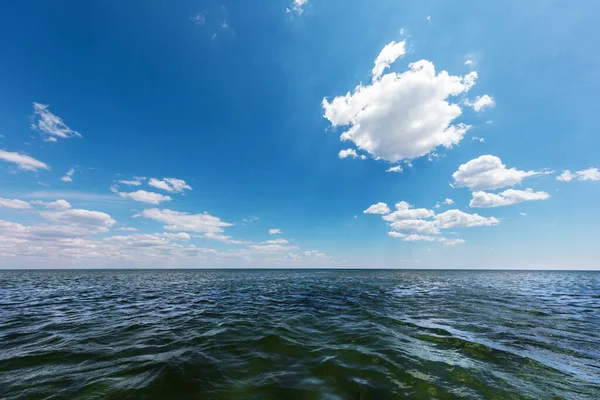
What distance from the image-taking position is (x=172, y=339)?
9.80 m

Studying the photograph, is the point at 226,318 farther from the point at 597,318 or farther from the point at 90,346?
the point at 597,318

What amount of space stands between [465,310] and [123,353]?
63.4 ft

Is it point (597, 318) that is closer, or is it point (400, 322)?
point (400, 322)

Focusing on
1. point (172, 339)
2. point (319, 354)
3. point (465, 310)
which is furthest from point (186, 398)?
point (465, 310)

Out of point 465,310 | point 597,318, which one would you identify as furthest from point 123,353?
point 597,318

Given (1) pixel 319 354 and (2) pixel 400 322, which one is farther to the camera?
(2) pixel 400 322

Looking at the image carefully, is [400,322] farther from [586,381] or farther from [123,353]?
[123,353]

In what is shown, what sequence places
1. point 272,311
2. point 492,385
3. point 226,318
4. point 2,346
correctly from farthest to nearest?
point 272,311, point 226,318, point 2,346, point 492,385

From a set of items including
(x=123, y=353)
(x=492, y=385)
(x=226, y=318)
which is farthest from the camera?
(x=226, y=318)

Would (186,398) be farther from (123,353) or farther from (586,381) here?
(586,381)

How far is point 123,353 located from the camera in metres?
8.15

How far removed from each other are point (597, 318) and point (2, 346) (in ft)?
97.9

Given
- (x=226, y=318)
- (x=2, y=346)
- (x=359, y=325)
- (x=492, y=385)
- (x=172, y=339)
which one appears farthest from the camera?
(x=226, y=318)

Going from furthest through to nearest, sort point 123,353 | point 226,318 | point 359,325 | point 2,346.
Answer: point 226,318, point 359,325, point 2,346, point 123,353
